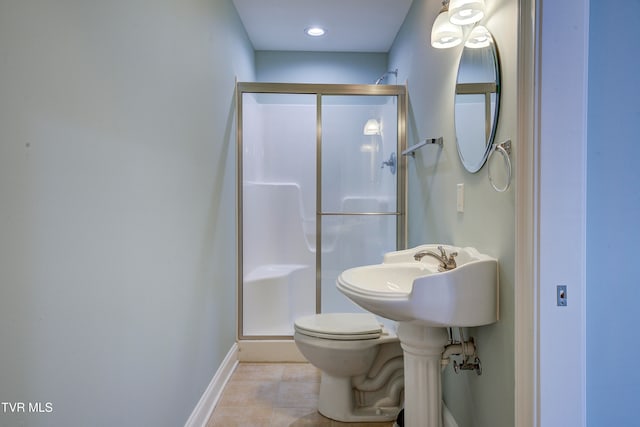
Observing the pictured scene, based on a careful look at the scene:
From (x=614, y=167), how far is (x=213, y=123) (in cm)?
184

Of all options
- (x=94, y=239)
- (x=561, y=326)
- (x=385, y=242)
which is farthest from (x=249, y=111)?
(x=561, y=326)

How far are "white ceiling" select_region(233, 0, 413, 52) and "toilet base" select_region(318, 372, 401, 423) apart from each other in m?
2.37

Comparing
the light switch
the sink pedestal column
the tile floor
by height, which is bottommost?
the tile floor

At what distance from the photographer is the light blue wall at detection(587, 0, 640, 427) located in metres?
1.09

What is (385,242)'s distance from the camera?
292cm

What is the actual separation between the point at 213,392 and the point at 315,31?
2.67 meters

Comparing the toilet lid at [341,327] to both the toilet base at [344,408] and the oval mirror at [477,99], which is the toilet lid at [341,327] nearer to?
the toilet base at [344,408]

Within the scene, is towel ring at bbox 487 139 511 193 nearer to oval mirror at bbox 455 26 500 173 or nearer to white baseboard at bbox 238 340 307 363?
oval mirror at bbox 455 26 500 173

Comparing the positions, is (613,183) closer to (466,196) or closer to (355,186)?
(466,196)

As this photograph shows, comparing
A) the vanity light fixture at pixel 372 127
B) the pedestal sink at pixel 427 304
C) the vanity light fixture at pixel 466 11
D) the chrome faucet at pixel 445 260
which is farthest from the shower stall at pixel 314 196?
the vanity light fixture at pixel 466 11

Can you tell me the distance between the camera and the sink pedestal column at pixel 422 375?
5.04 ft

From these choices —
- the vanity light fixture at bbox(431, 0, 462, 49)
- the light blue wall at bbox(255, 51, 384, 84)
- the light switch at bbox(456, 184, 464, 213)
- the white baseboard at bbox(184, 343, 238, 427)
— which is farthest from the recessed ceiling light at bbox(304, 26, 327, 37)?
the white baseboard at bbox(184, 343, 238, 427)

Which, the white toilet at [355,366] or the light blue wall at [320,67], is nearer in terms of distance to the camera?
the white toilet at [355,366]

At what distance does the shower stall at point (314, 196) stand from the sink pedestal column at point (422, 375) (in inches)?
51.0
